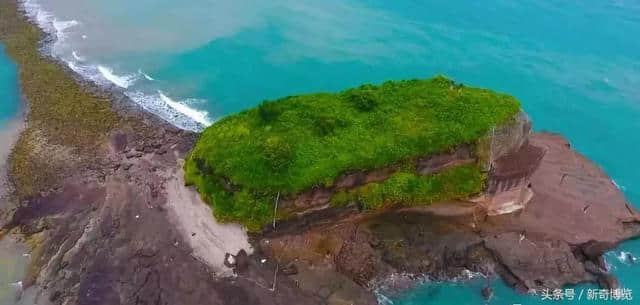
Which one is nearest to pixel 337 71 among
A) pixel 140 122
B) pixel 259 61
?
pixel 259 61

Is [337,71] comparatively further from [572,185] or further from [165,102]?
[572,185]

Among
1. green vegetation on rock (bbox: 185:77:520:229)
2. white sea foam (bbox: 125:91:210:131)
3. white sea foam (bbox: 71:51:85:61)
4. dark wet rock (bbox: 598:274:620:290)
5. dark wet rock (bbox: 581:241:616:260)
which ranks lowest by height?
dark wet rock (bbox: 598:274:620:290)

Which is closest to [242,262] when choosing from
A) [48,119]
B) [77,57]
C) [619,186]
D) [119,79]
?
[48,119]

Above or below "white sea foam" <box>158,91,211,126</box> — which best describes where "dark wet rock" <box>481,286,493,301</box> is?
below

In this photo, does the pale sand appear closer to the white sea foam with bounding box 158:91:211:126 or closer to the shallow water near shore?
the shallow water near shore

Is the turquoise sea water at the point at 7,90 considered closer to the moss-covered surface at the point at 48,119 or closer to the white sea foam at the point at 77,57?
the moss-covered surface at the point at 48,119

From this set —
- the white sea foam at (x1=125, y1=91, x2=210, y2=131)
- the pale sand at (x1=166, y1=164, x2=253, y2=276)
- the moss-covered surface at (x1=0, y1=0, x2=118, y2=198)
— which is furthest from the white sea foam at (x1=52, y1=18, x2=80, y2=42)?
the pale sand at (x1=166, y1=164, x2=253, y2=276)

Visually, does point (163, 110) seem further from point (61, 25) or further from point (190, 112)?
point (61, 25)
